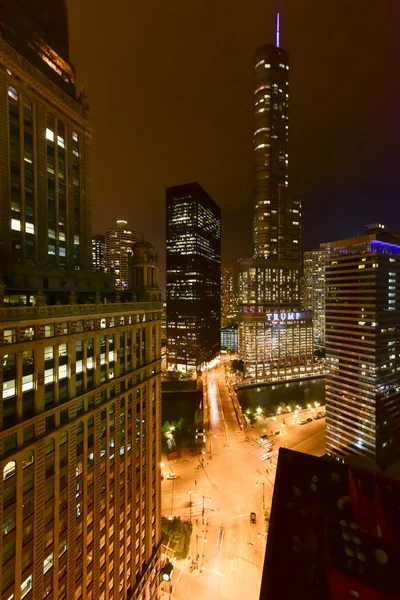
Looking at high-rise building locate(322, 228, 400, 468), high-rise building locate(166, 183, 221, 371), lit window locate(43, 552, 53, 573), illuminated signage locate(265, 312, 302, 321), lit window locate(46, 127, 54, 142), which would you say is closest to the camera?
lit window locate(43, 552, 53, 573)

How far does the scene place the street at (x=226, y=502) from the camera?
49.5 metres

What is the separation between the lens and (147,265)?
52250 millimetres

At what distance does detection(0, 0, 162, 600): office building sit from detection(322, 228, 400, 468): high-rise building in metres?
62.2

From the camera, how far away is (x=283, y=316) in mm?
168500

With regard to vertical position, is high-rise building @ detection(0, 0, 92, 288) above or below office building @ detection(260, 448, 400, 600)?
above

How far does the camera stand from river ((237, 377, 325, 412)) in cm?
13523

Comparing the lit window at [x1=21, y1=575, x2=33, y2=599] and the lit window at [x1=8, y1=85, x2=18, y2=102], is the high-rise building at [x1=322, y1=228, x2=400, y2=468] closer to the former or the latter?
the lit window at [x1=21, y1=575, x2=33, y2=599]

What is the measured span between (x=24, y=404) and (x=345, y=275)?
87.6 metres

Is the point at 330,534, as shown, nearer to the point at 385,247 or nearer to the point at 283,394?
the point at 385,247

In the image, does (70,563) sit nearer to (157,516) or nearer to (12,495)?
(12,495)

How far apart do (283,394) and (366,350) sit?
7361 cm

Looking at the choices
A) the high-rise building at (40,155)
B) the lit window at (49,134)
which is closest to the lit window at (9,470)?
the high-rise building at (40,155)

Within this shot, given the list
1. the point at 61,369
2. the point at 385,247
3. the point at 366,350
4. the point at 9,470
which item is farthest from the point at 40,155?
the point at 366,350

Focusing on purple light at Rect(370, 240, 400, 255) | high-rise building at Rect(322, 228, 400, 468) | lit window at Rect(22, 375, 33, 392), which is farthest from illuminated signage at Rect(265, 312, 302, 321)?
lit window at Rect(22, 375, 33, 392)
